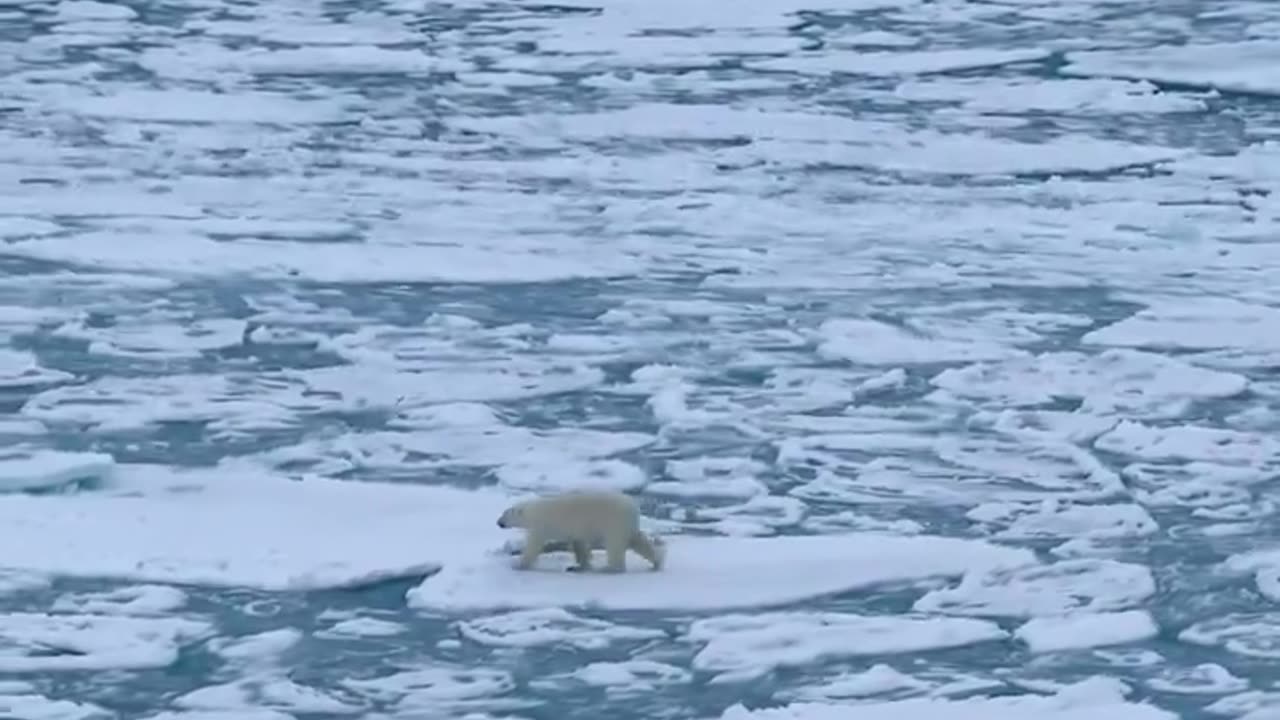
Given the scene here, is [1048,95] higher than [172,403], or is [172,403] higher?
[172,403]

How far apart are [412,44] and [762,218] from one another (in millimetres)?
2083

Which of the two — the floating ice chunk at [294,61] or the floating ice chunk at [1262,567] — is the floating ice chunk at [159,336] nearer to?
the floating ice chunk at [1262,567]

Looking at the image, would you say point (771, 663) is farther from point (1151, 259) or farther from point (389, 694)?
point (1151, 259)

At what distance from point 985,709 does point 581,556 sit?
640 millimetres

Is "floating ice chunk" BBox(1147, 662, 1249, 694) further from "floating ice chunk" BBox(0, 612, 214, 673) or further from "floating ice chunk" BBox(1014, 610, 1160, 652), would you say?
"floating ice chunk" BBox(0, 612, 214, 673)

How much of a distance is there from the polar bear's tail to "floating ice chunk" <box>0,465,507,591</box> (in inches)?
9.2

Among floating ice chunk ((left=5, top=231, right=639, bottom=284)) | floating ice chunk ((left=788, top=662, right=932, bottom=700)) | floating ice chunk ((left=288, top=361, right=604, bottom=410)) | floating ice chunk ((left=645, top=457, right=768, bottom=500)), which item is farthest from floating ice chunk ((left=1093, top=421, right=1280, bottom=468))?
floating ice chunk ((left=5, top=231, right=639, bottom=284))

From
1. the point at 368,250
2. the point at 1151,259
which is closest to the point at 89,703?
the point at 368,250

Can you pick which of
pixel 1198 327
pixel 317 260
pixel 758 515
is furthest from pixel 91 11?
pixel 758 515

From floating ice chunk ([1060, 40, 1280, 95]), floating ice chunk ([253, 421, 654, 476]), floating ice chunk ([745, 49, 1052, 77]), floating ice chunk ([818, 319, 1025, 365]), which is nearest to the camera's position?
floating ice chunk ([253, 421, 654, 476])

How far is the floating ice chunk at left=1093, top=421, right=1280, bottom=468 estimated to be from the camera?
4148mm

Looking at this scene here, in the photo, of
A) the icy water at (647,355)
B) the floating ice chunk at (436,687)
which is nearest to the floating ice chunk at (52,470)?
the icy water at (647,355)

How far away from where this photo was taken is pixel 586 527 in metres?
3.47

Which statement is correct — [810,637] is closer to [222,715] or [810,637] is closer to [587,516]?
[587,516]
